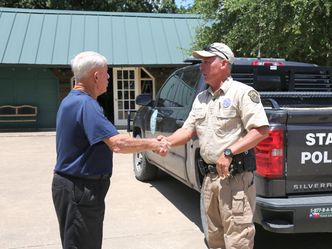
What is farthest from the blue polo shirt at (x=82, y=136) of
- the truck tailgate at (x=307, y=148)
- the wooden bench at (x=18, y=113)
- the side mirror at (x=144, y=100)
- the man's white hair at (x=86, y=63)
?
the wooden bench at (x=18, y=113)

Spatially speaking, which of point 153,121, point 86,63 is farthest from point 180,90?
point 86,63

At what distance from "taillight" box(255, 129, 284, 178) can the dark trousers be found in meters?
1.44

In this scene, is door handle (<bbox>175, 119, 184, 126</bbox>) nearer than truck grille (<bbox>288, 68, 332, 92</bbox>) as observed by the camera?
Yes

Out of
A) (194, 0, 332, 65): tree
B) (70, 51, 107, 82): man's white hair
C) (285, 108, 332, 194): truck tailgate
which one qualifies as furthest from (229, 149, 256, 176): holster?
(194, 0, 332, 65): tree

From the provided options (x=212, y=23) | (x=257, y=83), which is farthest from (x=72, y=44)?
(x=257, y=83)

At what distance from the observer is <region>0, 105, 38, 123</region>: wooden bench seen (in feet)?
55.4

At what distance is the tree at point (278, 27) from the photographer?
29.7 feet

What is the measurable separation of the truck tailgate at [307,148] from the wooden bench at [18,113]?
1424 cm

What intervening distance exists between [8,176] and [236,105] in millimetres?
6392

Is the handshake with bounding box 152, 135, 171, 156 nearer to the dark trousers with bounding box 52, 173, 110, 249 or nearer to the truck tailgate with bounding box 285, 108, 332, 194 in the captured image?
the dark trousers with bounding box 52, 173, 110, 249

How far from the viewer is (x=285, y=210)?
383 centimetres

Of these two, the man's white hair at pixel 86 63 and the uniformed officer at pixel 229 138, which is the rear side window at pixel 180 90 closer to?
the uniformed officer at pixel 229 138

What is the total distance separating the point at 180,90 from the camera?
20.1ft

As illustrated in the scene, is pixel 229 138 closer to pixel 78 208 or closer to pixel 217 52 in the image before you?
pixel 217 52
